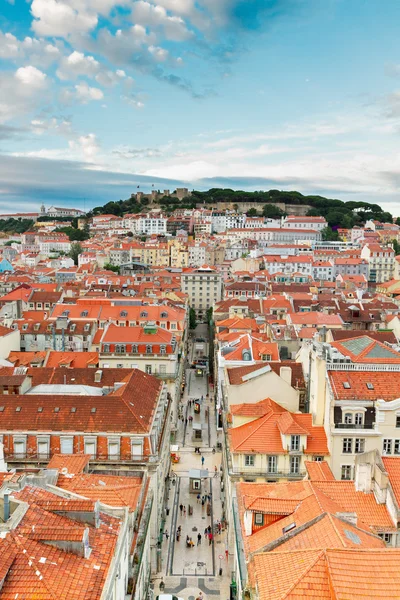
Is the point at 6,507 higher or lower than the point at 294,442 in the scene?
higher

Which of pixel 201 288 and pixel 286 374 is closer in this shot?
pixel 286 374

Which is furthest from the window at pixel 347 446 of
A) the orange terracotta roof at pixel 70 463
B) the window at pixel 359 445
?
the orange terracotta roof at pixel 70 463

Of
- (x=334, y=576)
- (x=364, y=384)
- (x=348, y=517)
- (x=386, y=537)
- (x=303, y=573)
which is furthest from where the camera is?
(x=364, y=384)

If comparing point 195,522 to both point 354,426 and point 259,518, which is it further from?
point 259,518

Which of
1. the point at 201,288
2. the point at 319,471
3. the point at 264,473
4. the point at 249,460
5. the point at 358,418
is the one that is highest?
the point at 358,418

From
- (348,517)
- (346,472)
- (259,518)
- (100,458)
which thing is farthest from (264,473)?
(348,517)

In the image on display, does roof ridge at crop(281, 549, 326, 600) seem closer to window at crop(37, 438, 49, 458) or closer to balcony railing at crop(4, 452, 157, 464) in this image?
balcony railing at crop(4, 452, 157, 464)

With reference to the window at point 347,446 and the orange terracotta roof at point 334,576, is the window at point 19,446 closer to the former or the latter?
the window at point 347,446

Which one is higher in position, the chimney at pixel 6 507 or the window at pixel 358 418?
the chimney at pixel 6 507
